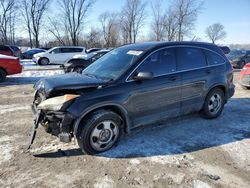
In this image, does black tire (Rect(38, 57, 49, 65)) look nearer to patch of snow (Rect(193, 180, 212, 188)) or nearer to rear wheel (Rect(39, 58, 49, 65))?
rear wheel (Rect(39, 58, 49, 65))

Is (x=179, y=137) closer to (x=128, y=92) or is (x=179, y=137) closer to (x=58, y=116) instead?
(x=128, y=92)

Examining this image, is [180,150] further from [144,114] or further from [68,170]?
[68,170]

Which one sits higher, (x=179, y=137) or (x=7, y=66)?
(x=7, y=66)

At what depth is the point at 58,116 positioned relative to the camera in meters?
3.91

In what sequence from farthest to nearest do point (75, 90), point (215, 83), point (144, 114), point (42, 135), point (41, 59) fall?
point (41, 59) < point (215, 83) < point (42, 135) < point (144, 114) < point (75, 90)

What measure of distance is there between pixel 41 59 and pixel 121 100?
20.6 m

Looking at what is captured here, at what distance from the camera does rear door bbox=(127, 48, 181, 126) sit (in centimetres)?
444

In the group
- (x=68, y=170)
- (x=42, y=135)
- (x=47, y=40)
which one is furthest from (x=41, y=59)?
(x=47, y=40)

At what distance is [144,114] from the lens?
15.0ft

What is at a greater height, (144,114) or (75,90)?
(75,90)

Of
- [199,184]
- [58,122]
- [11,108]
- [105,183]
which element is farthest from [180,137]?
[11,108]

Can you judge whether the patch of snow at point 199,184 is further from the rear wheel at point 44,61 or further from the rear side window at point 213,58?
the rear wheel at point 44,61

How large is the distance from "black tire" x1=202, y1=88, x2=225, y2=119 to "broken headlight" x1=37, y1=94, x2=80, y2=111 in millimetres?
3187

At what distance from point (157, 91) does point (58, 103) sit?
6.00 feet
